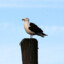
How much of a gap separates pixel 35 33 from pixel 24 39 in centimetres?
311

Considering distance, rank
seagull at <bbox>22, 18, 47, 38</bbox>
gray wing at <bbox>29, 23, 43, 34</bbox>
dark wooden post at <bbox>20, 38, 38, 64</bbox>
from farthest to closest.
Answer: gray wing at <bbox>29, 23, 43, 34</bbox> < seagull at <bbox>22, 18, 47, 38</bbox> < dark wooden post at <bbox>20, 38, 38, 64</bbox>

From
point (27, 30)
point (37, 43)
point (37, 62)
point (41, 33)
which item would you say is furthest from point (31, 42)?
point (41, 33)

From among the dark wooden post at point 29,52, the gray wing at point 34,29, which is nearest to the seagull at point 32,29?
the gray wing at point 34,29

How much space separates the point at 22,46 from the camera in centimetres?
579

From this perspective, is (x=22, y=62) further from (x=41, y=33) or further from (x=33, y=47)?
(x=41, y=33)

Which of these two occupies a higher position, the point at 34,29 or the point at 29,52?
the point at 34,29

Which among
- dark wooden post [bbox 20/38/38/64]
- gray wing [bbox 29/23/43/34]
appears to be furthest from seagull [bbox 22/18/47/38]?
dark wooden post [bbox 20/38/38/64]

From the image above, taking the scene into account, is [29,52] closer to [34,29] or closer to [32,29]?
[32,29]

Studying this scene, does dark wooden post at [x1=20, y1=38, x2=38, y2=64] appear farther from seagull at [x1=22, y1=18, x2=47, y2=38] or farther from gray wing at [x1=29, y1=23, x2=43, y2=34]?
gray wing at [x1=29, y1=23, x2=43, y2=34]

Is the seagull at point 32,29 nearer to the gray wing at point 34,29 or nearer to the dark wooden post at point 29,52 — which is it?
the gray wing at point 34,29

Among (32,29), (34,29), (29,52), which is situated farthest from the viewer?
(34,29)

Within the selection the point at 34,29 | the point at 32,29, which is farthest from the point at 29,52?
the point at 34,29

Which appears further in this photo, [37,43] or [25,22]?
[25,22]

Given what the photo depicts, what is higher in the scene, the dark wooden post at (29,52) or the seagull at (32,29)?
the seagull at (32,29)
